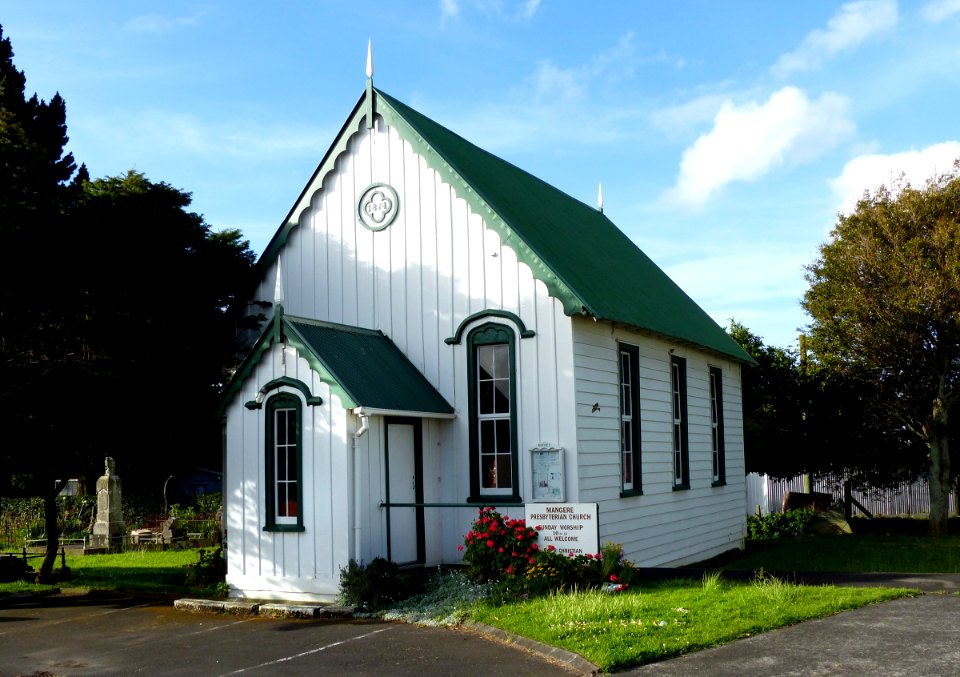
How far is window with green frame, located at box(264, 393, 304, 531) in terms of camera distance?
46.3 ft

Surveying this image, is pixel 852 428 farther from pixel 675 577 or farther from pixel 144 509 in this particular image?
pixel 144 509

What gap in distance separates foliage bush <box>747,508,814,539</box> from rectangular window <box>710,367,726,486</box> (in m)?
5.04

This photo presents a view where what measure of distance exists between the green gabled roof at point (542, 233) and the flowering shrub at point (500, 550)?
3.47m

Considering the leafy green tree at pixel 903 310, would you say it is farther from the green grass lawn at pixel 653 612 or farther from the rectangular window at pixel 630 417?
the green grass lawn at pixel 653 612

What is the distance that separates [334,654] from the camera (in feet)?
34.8

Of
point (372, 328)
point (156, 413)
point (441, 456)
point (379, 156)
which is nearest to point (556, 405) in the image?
point (441, 456)

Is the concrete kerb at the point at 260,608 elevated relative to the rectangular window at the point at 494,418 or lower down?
lower down

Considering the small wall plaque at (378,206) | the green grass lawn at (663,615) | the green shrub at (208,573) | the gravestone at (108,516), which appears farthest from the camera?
the gravestone at (108,516)

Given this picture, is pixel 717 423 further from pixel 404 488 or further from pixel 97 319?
pixel 97 319

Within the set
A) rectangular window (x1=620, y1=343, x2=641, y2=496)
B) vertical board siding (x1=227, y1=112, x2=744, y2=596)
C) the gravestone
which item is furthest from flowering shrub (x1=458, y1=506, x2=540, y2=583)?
the gravestone

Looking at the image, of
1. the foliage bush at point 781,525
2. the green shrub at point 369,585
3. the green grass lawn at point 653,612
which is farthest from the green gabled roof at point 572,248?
the foliage bush at point 781,525

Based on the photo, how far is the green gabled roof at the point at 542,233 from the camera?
1558 centimetres

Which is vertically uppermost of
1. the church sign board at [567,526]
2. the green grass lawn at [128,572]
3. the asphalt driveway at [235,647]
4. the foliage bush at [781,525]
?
the church sign board at [567,526]

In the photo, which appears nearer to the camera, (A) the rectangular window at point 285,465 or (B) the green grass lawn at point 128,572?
(A) the rectangular window at point 285,465
